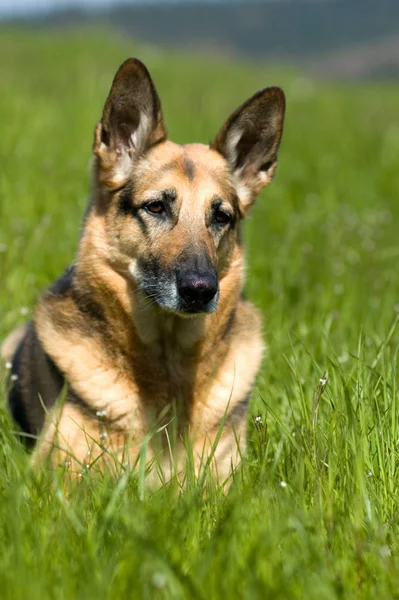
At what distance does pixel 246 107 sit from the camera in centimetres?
413

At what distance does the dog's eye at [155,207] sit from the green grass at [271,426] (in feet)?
2.98

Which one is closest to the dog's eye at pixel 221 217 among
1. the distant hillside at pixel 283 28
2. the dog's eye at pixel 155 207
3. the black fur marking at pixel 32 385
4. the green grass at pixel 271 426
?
the dog's eye at pixel 155 207

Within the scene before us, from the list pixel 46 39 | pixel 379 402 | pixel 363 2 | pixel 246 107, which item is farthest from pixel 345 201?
pixel 363 2

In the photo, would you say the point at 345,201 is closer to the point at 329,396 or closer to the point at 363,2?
the point at 329,396

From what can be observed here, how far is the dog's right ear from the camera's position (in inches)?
153

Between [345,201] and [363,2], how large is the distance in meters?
111

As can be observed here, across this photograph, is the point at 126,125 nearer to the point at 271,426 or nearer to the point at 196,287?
the point at 196,287

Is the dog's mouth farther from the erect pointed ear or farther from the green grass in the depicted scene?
the erect pointed ear

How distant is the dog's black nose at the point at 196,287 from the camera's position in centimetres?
348

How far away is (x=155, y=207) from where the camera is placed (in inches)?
153

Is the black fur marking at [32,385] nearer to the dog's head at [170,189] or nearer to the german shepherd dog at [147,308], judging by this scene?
the german shepherd dog at [147,308]

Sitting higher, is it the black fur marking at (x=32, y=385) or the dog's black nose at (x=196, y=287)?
the dog's black nose at (x=196, y=287)

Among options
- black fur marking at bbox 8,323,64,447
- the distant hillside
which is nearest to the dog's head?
black fur marking at bbox 8,323,64,447

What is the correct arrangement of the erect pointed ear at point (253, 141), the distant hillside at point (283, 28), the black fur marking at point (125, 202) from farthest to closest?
1. the distant hillside at point (283, 28)
2. the erect pointed ear at point (253, 141)
3. the black fur marking at point (125, 202)
